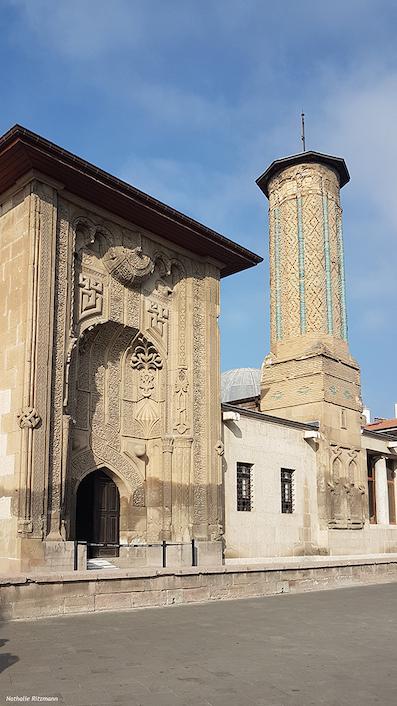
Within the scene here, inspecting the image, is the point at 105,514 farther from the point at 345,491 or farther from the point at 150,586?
the point at 345,491

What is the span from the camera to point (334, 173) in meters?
24.2

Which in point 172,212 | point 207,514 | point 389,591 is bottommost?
point 389,591

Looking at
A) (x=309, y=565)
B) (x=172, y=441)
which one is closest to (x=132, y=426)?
(x=172, y=441)

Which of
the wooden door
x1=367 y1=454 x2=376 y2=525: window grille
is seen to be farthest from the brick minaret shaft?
the wooden door

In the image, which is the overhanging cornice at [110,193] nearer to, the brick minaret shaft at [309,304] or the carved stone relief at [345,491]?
the brick minaret shaft at [309,304]

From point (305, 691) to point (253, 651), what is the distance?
6.14 ft

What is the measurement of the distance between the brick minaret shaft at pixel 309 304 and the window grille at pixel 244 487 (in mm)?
3673

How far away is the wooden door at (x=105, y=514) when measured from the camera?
15203mm

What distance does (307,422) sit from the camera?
21250 millimetres

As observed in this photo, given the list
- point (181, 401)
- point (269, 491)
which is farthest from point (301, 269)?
point (181, 401)

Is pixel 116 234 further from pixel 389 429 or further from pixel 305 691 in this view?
pixel 389 429

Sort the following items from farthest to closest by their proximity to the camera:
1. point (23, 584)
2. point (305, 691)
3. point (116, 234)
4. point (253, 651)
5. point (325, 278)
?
point (325, 278) → point (116, 234) → point (23, 584) → point (253, 651) → point (305, 691)

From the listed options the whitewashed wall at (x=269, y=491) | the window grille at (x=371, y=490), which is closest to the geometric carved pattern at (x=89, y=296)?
the whitewashed wall at (x=269, y=491)

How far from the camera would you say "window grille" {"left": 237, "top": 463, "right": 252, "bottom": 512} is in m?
18.1
